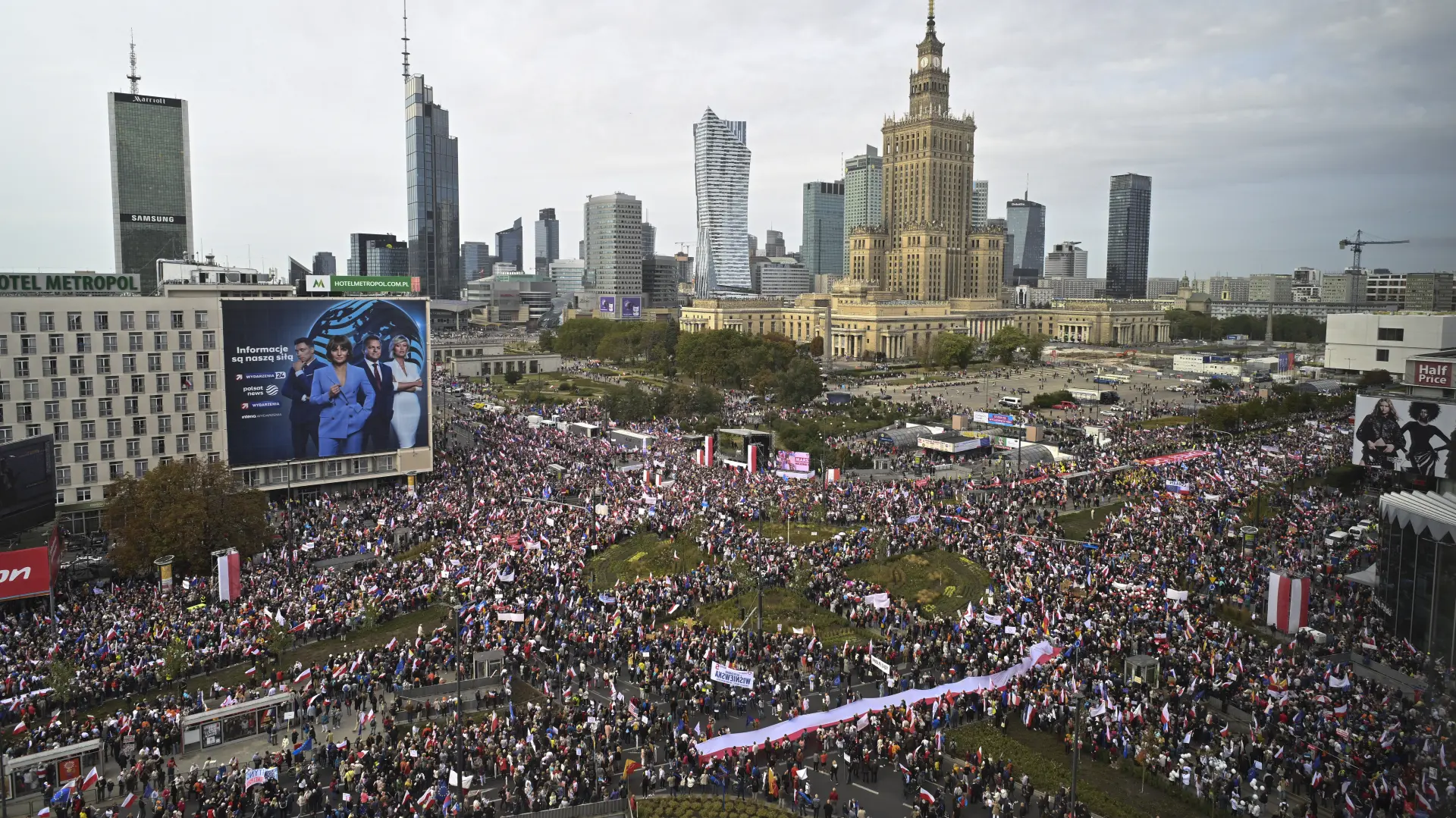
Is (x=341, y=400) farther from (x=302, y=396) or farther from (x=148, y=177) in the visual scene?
(x=148, y=177)

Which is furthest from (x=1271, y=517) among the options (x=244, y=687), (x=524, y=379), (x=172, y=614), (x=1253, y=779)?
(x=524, y=379)

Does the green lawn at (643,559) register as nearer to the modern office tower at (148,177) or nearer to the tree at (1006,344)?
the tree at (1006,344)

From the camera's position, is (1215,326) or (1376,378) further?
(1215,326)

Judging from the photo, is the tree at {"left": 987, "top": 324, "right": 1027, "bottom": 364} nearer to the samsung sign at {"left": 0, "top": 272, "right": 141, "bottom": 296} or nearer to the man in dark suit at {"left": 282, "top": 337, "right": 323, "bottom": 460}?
the man in dark suit at {"left": 282, "top": 337, "right": 323, "bottom": 460}

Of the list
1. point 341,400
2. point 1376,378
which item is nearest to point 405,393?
point 341,400

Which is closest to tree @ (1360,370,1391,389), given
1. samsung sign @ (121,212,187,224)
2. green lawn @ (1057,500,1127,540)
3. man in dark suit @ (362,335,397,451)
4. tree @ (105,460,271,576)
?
green lawn @ (1057,500,1127,540)

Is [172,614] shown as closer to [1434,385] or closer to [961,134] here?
[1434,385]
